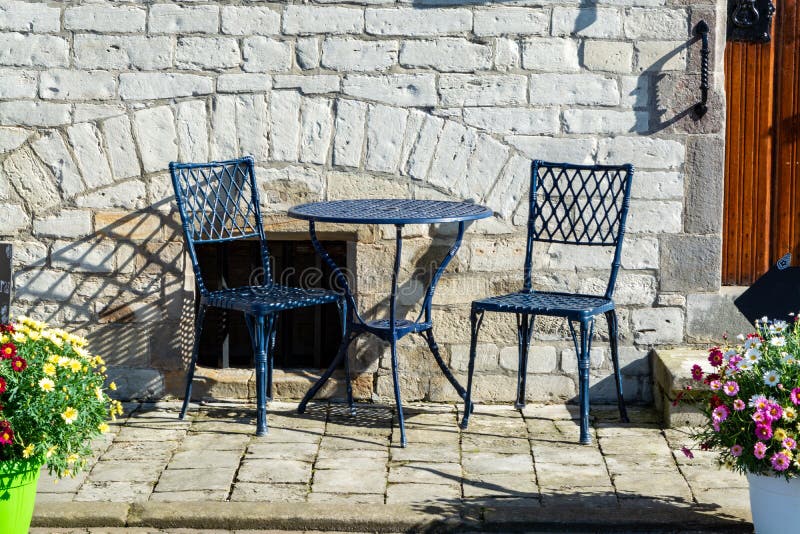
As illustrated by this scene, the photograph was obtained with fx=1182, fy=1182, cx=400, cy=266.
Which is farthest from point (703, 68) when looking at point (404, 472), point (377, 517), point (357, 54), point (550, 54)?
point (377, 517)

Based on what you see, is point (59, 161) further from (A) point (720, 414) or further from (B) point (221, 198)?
(A) point (720, 414)

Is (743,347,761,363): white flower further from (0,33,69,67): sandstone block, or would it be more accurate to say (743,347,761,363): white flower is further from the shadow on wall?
(0,33,69,67): sandstone block

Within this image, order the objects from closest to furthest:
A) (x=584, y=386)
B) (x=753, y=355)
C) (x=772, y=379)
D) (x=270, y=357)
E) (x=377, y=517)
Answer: (x=772, y=379), (x=753, y=355), (x=377, y=517), (x=584, y=386), (x=270, y=357)

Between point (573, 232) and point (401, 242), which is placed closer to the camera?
point (401, 242)

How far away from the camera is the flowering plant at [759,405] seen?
380cm

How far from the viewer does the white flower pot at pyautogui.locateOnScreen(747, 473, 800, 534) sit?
386cm

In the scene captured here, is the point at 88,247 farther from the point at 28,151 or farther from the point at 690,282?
the point at 690,282

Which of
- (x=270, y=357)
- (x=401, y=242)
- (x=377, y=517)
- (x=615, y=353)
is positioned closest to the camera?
(x=377, y=517)

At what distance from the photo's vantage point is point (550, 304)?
5.11m

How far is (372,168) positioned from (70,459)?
222 cm

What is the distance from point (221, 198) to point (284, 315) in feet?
2.39

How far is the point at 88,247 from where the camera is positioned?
566 cm

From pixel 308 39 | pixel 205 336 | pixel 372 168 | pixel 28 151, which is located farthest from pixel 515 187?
pixel 28 151

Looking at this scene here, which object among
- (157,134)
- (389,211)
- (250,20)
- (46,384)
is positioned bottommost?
(46,384)
